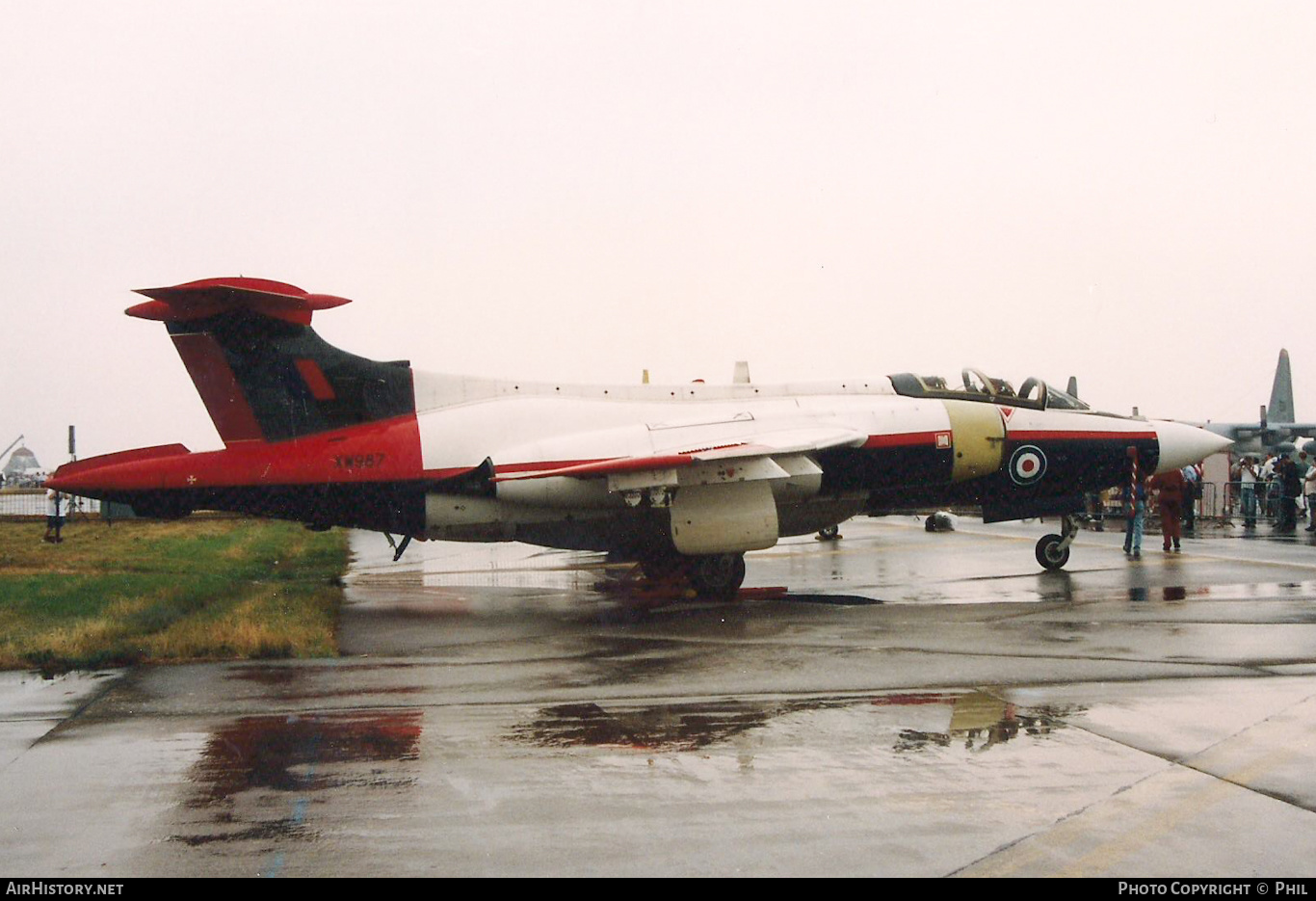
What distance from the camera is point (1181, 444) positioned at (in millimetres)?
17156

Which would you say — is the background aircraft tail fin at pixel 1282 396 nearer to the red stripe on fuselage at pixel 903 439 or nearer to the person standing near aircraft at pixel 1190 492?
the person standing near aircraft at pixel 1190 492

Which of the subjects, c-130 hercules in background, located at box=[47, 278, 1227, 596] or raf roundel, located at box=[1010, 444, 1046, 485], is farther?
raf roundel, located at box=[1010, 444, 1046, 485]

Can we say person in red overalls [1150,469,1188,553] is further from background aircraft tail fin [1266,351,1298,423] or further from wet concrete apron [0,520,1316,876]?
background aircraft tail fin [1266,351,1298,423]

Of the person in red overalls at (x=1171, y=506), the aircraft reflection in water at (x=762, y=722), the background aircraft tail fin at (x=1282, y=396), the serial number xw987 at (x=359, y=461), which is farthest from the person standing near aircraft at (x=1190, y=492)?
the background aircraft tail fin at (x=1282, y=396)

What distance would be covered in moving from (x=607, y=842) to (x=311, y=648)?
6.81 meters

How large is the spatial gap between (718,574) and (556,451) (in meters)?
2.87

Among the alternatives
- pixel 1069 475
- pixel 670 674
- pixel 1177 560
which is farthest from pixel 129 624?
pixel 1177 560

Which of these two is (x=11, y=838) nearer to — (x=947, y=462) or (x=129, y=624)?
→ (x=129, y=624)

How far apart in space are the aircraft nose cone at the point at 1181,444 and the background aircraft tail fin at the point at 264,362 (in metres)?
12.2

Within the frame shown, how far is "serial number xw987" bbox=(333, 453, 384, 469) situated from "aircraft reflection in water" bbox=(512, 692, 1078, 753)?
7.18 metres

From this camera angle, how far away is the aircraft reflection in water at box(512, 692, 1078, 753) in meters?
6.78

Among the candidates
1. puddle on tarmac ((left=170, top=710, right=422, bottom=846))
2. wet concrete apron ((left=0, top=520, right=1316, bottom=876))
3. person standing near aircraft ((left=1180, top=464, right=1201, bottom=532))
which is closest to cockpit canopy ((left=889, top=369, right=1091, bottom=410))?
wet concrete apron ((left=0, top=520, right=1316, bottom=876))
